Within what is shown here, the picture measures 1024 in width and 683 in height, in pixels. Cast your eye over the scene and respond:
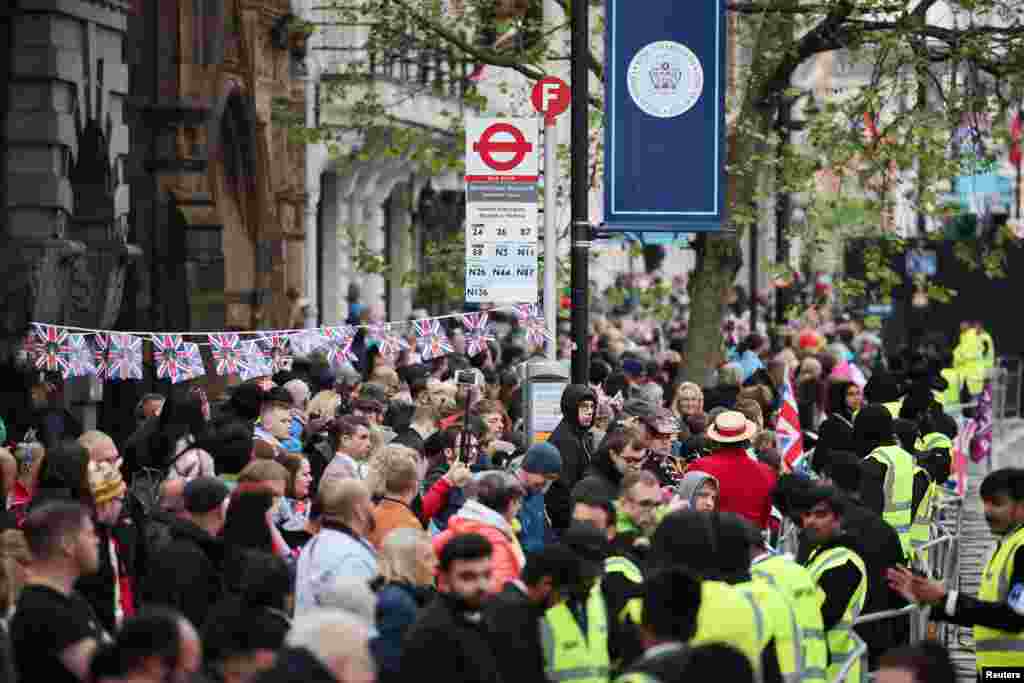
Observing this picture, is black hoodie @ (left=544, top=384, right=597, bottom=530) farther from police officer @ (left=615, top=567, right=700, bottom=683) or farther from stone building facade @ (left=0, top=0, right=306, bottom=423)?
stone building facade @ (left=0, top=0, right=306, bottom=423)

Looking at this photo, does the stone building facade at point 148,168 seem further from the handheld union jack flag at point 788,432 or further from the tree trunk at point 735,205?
the handheld union jack flag at point 788,432

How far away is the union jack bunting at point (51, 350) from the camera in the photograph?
17.8m

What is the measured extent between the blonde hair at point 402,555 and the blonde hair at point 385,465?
182 centimetres

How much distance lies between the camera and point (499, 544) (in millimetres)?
9492

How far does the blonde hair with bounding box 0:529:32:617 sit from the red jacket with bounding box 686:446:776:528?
14.5ft

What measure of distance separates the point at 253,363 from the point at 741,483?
24.2 ft

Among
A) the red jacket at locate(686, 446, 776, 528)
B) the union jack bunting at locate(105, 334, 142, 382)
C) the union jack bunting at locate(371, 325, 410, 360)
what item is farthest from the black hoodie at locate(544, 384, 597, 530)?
the union jack bunting at locate(371, 325, 410, 360)

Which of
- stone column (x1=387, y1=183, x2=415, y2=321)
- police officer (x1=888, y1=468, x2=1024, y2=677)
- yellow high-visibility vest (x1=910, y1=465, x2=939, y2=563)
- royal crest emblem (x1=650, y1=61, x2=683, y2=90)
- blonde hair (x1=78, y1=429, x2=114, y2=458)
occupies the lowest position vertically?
yellow high-visibility vest (x1=910, y1=465, x2=939, y2=563)

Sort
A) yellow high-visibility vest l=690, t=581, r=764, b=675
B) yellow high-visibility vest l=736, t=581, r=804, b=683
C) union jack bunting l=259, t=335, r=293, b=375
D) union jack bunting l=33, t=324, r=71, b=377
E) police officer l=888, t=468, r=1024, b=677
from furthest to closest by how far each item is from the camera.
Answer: union jack bunting l=259, t=335, r=293, b=375
union jack bunting l=33, t=324, r=71, b=377
police officer l=888, t=468, r=1024, b=677
yellow high-visibility vest l=736, t=581, r=804, b=683
yellow high-visibility vest l=690, t=581, r=764, b=675

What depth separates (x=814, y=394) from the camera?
77.0 feet

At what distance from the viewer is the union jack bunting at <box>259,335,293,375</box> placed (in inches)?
762

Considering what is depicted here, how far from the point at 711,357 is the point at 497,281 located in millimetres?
8690

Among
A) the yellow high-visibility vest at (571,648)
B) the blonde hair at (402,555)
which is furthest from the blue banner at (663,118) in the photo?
the yellow high-visibility vest at (571,648)

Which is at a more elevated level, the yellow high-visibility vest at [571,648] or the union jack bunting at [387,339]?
the union jack bunting at [387,339]
